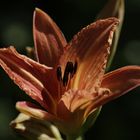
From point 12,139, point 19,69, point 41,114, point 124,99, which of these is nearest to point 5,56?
point 19,69

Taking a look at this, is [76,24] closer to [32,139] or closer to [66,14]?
[66,14]

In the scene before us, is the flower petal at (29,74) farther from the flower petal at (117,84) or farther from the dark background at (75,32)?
the dark background at (75,32)

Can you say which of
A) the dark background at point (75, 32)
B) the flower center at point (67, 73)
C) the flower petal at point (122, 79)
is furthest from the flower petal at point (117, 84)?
the dark background at point (75, 32)

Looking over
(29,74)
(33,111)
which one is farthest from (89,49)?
(33,111)

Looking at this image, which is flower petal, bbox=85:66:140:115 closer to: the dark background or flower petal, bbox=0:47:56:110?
flower petal, bbox=0:47:56:110

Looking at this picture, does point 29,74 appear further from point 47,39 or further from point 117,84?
point 117,84

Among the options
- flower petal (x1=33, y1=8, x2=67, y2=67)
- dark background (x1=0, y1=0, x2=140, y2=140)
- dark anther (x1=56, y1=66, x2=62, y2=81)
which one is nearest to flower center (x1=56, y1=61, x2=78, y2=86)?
dark anther (x1=56, y1=66, x2=62, y2=81)
